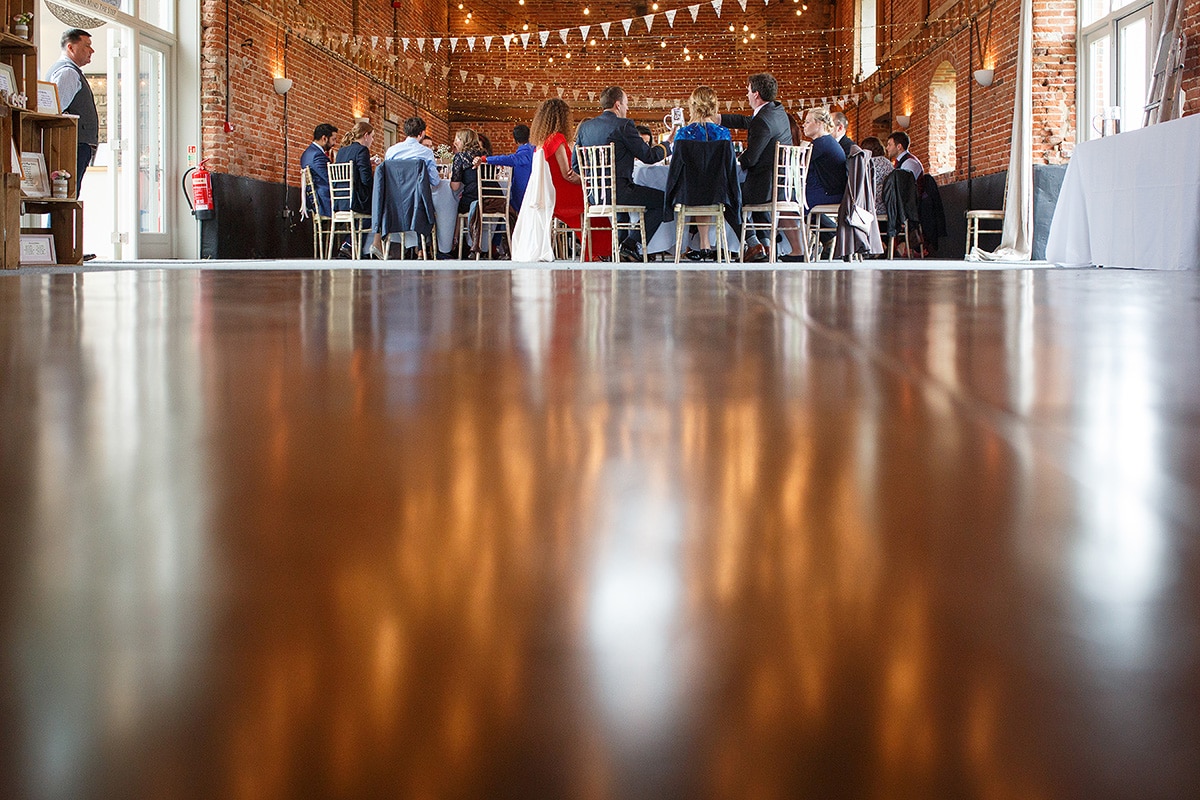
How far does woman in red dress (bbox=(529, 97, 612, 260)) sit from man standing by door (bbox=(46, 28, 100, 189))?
2.71m

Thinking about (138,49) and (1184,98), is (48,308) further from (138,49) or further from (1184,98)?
(138,49)

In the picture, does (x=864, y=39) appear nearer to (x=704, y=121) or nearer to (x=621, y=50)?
(x=621, y=50)

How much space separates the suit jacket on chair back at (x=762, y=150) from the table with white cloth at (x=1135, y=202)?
5.82 ft

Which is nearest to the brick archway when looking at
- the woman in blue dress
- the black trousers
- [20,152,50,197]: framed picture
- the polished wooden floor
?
the woman in blue dress

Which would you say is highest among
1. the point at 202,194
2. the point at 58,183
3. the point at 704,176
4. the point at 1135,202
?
the point at 202,194

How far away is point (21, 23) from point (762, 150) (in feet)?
13.6

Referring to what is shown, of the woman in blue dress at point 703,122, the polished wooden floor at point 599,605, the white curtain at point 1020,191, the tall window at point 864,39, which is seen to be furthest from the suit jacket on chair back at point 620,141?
the tall window at point 864,39

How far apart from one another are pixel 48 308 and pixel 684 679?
1.60 m

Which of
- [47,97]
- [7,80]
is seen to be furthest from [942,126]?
[7,80]

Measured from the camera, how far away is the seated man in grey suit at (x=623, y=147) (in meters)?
6.98

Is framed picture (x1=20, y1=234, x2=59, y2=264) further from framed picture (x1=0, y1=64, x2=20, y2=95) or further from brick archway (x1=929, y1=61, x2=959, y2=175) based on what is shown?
brick archway (x1=929, y1=61, x2=959, y2=175)

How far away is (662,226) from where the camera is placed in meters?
7.55

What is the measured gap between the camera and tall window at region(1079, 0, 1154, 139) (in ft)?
26.9

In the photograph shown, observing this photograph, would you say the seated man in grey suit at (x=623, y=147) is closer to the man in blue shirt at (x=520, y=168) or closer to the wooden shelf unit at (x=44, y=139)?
the man in blue shirt at (x=520, y=168)
